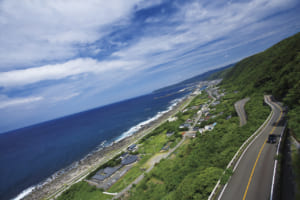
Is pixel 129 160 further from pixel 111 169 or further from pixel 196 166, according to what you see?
pixel 196 166

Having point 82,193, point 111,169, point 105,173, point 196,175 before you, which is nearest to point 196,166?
point 196,175

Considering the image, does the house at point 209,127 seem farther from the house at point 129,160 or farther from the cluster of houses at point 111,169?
the house at point 129,160

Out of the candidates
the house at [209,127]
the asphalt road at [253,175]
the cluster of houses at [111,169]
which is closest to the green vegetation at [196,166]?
the asphalt road at [253,175]

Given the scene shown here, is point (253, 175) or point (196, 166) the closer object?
point (253, 175)

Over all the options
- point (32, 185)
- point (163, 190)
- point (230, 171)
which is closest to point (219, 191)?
point (230, 171)

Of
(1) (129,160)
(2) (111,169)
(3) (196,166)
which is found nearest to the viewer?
(3) (196,166)

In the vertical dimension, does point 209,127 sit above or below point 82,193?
above
